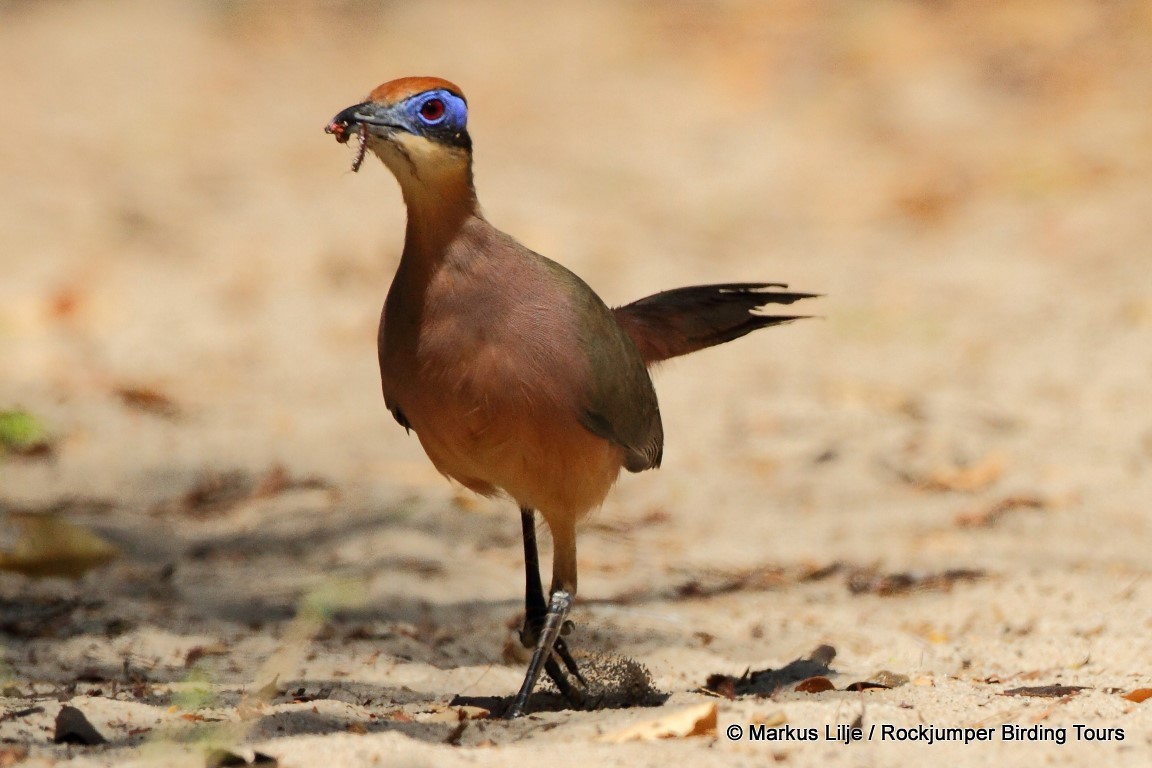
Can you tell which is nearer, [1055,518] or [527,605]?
[527,605]

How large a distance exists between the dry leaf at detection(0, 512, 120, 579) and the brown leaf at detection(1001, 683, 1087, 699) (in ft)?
11.2

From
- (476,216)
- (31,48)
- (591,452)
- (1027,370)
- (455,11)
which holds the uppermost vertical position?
(455,11)

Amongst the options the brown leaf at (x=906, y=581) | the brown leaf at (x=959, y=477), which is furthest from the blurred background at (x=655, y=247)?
the brown leaf at (x=906, y=581)

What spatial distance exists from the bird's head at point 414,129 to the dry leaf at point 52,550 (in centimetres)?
238

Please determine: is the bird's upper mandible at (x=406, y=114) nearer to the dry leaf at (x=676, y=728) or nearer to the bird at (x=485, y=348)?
the bird at (x=485, y=348)

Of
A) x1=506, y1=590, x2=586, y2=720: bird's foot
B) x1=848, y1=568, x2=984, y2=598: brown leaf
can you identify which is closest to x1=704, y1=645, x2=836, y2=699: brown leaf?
x1=506, y1=590, x2=586, y2=720: bird's foot

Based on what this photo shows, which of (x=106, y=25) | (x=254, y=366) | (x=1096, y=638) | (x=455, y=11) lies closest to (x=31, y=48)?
(x=106, y=25)

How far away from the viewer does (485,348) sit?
3.79 meters

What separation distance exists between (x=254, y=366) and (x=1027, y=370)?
180 inches

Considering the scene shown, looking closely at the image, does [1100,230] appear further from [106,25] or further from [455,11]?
[106,25]

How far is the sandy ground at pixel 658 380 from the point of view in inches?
166

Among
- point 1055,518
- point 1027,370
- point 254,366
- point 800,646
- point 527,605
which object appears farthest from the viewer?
point 254,366

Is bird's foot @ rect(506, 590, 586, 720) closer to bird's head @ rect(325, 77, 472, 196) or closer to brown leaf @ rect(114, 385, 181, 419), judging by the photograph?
bird's head @ rect(325, 77, 472, 196)

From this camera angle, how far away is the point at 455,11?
564 inches
